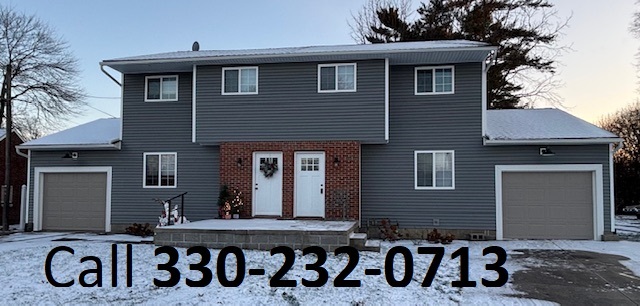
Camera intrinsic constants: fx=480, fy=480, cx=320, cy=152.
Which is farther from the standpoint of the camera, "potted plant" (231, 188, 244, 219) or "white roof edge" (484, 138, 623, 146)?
"potted plant" (231, 188, 244, 219)

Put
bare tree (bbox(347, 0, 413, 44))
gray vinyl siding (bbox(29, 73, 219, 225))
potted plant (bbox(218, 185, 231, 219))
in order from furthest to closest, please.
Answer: bare tree (bbox(347, 0, 413, 44))
gray vinyl siding (bbox(29, 73, 219, 225))
potted plant (bbox(218, 185, 231, 219))

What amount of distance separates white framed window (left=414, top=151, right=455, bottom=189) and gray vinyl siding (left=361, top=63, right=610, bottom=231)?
13 centimetres

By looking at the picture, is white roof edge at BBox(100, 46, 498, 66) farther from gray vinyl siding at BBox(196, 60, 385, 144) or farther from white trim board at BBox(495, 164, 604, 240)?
white trim board at BBox(495, 164, 604, 240)

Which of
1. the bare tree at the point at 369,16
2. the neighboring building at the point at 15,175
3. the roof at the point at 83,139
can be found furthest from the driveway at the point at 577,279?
the neighboring building at the point at 15,175

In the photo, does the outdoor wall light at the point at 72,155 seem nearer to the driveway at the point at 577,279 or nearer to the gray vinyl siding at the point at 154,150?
the gray vinyl siding at the point at 154,150

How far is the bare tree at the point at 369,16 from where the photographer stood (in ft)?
83.3

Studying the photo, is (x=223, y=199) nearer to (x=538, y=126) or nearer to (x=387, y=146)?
(x=387, y=146)

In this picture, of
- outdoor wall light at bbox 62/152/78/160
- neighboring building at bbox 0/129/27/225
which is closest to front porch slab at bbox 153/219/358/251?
outdoor wall light at bbox 62/152/78/160

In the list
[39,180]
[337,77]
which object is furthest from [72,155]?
[337,77]

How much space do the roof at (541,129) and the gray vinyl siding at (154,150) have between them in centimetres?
762

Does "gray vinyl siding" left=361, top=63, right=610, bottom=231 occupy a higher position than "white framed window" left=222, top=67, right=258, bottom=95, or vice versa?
"white framed window" left=222, top=67, right=258, bottom=95

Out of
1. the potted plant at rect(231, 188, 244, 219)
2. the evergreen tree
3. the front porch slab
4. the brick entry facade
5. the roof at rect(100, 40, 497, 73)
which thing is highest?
the evergreen tree

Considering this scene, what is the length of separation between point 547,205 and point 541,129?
6.63ft

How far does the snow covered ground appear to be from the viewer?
649 cm
